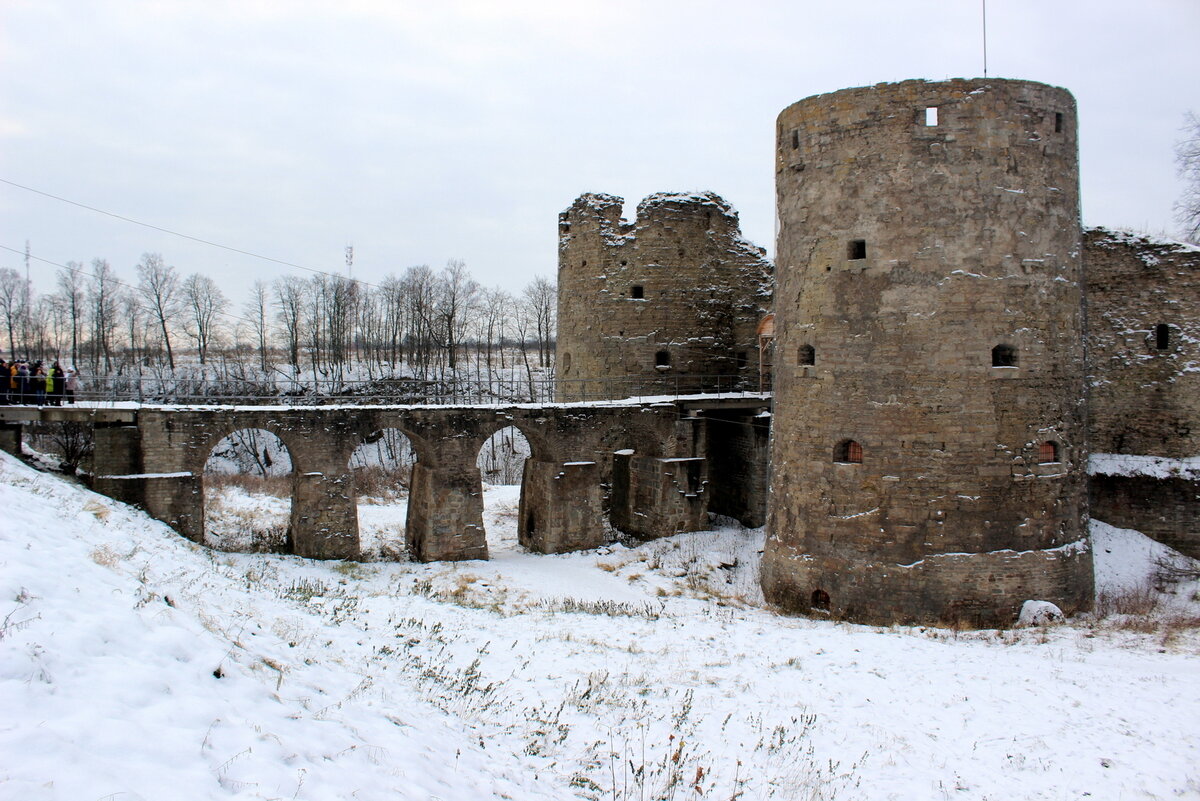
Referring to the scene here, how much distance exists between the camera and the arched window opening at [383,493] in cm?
1908

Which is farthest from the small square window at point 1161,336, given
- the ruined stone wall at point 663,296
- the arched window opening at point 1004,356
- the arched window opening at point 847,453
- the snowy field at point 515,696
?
the ruined stone wall at point 663,296

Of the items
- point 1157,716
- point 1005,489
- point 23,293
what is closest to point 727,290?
point 1005,489

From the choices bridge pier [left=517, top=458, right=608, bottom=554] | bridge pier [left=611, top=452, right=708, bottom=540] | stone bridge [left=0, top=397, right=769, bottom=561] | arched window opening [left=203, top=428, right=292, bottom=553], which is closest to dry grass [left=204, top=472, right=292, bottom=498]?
arched window opening [left=203, top=428, right=292, bottom=553]

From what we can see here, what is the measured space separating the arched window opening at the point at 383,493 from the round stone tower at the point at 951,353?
1069cm

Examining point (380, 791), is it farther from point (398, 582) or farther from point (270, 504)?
point (270, 504)

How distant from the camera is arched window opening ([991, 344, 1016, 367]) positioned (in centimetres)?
1245

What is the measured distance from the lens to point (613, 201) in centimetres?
2283

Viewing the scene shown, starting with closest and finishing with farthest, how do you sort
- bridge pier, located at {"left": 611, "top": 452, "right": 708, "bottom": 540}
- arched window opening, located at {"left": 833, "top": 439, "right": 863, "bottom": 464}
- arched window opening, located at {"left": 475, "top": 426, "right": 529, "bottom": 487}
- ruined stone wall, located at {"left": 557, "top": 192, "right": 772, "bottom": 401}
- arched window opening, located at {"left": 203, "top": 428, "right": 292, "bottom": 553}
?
arched window opening, located at {"left": 833, "top": 439, "right": 863, "bottom": 464}, arched window opening, located at {"left": 203, "top": 428, "right": 292, "bottom": 553}, bridge pier, located at {"left": 611, "top": 452, "right": 708, "bottom": 540}, ruined stone wall, located at {"left": 557, "top": 192, "right": 772, "bottom": 401}, arched window opening, located at {"left": 475, "top": 426, "right": 529, "bottom": 487}

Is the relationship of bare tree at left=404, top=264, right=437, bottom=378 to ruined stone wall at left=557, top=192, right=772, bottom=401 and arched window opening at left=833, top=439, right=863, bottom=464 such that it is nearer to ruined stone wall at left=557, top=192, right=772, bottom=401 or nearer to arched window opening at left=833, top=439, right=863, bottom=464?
ruined stone wall at left=557, top=192, right=772, bottom=401

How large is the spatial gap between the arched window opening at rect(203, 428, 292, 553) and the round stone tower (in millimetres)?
12726

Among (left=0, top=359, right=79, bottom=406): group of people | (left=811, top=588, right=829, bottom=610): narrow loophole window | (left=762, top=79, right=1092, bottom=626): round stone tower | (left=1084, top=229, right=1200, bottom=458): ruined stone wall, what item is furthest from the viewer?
(left=1084, top=229, right=1200, bottom=458): ruined stone wall

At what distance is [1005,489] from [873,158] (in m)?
5.85

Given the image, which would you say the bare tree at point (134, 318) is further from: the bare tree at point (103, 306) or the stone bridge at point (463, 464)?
the stone bridge at point (463, 464)

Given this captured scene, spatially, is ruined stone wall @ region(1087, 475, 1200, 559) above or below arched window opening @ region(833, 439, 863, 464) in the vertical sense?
below
